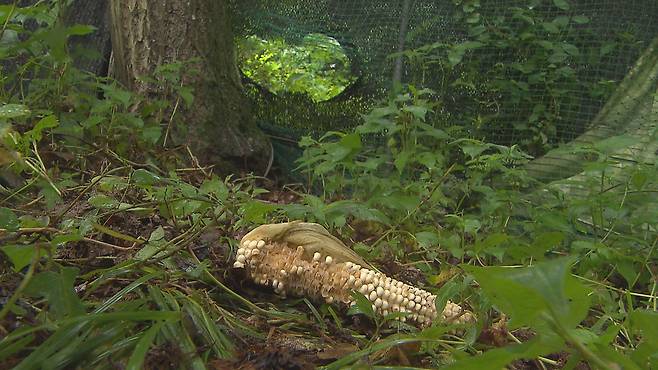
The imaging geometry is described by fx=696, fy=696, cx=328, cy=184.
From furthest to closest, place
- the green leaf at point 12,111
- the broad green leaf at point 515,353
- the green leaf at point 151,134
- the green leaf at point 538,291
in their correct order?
the green leaf at point 151,134 → the green leaf at point 12,111 → the broad green leaf at point 515,353 → the green leaf at point 538,291

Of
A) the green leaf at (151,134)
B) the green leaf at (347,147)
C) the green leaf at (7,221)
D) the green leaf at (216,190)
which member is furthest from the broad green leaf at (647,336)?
the green leaf at (151,134)

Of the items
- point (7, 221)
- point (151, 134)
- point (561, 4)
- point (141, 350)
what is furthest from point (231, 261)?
point (561, 4)

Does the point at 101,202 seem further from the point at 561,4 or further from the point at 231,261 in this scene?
the point at 561,4

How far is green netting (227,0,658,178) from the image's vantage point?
141 inches

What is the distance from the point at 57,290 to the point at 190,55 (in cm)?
277

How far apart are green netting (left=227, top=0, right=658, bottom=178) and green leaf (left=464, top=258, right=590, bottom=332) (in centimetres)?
294

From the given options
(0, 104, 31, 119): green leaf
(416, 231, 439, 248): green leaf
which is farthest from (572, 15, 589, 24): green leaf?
(0, 104, 31, 119): green leaf

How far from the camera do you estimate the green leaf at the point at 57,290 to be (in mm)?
974

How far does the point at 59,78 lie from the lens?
279cm

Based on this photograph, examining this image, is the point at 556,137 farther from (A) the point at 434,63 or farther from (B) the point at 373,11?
(B) the point at 373,11

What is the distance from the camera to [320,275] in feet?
4.92

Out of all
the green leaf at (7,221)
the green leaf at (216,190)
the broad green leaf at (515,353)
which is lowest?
the green leaf at (216,190)

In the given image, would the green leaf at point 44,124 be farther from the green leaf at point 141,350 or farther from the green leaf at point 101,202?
the green leaf at point 141,350

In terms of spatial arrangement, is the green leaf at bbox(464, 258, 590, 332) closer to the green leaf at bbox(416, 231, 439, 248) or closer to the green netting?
the green leaf at bbox(416, 231, 439, 248)
